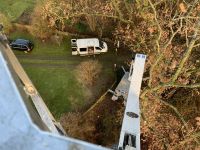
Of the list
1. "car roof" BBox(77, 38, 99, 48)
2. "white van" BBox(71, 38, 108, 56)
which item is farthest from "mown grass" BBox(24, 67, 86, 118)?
"car roof" BBox(77, 38, 99, 48)

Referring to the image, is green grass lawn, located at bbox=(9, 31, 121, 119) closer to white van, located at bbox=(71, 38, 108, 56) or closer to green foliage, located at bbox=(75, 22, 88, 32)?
white van, located at bbox=(71, 38, 108, 56)

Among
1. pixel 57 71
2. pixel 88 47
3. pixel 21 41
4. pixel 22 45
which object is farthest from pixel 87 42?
pixel 21 41

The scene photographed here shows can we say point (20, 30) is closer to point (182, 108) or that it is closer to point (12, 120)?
point (182, 108)

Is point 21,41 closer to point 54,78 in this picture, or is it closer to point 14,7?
point 54,78

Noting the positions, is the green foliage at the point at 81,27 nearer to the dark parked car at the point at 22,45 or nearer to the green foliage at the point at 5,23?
the dark parked car at the point at 22,45

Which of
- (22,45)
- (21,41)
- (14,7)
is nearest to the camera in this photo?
(22,45)

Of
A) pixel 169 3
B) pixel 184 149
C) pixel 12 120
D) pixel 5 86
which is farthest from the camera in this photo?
pixel 169 3

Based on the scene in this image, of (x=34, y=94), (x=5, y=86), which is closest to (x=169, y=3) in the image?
(x=34, y=94)
